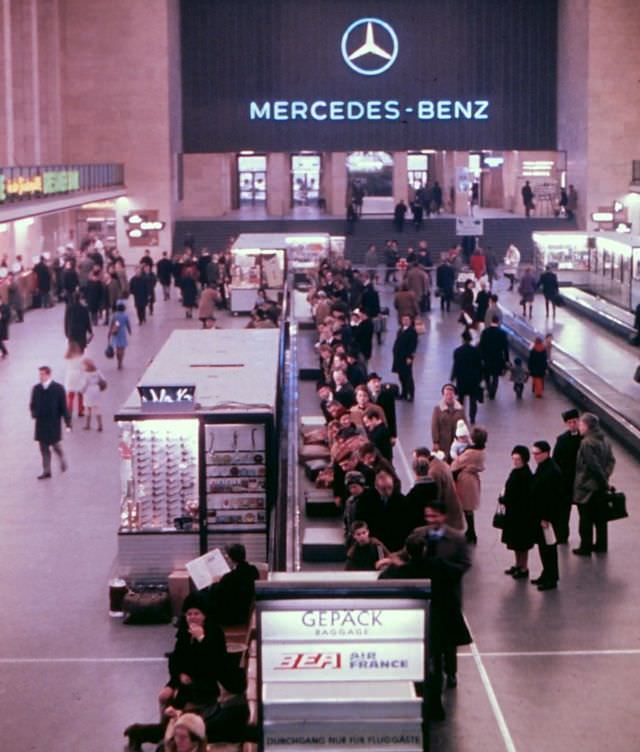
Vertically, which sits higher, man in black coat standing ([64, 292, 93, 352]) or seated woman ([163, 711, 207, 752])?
man in black coat standing ([64, 292, 93, 352])

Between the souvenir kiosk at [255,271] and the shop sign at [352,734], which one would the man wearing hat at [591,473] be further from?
the souvenir kiosk at [255,271]

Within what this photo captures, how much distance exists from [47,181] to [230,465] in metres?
26.6

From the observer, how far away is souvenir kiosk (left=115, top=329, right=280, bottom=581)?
13.5 meters

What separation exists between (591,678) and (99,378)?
1096 cm

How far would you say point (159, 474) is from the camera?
13.5 metres

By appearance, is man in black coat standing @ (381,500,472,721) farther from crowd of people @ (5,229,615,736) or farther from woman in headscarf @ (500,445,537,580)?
woman in headscarf @ (500,445,537,580)

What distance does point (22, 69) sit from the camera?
4731 centimetres

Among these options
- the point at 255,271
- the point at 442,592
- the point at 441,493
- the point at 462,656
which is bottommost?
the point at 462,656

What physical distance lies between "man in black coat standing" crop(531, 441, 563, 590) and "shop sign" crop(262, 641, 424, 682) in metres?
5.09

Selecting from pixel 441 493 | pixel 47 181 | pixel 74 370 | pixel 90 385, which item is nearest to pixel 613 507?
pixel 441 493

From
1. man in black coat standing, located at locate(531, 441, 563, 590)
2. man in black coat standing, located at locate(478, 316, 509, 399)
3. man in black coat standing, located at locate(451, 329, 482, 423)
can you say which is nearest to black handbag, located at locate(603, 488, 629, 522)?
man in black coat standing, located at locate(531, 441, 563, 590)

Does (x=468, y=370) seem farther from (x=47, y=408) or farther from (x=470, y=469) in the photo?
(x=470, y=469)

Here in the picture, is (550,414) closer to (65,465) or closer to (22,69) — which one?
(65,465)

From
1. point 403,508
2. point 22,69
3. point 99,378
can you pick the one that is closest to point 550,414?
point 99,378
